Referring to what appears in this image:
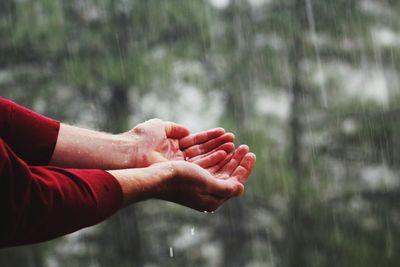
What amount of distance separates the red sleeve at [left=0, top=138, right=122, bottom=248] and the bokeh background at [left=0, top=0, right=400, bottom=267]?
4389mm

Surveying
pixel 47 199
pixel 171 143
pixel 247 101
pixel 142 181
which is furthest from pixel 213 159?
pixel 247 101

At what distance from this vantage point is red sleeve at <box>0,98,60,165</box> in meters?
1.43

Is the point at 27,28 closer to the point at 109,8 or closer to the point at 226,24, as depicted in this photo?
the point at 109,8

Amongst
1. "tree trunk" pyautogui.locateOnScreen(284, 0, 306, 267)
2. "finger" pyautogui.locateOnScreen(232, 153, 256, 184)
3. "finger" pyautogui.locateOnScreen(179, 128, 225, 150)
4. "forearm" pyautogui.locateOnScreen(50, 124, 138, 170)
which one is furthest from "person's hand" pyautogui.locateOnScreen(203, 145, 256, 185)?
"tree trunk" pyautogui.locateOnScreen(284, 0, 306, 267)

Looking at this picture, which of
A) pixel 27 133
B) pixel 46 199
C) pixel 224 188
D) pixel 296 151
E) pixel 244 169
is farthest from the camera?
pixel 296 151

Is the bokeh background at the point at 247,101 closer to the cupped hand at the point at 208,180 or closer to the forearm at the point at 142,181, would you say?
the cupped hand at the point at 208,180

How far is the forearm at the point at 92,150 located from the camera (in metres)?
1.59

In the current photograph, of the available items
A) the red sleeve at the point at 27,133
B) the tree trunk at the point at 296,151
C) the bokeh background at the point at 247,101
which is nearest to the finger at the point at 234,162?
the red sleeve at the point at 27,133

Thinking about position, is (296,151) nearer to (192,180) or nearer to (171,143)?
(171,143)

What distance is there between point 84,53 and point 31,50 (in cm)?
51

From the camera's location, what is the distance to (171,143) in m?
1.89

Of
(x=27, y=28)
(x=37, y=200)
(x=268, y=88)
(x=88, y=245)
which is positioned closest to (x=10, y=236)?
(x=37, y=200)

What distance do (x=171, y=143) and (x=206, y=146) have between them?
113mm

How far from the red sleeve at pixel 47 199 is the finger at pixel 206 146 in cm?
64
